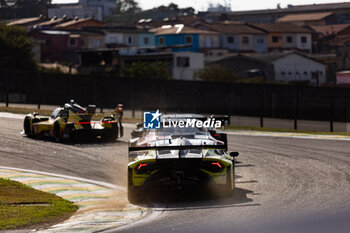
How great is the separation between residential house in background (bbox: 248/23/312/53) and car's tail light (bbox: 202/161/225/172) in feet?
362

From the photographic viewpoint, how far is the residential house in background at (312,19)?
6230 inches

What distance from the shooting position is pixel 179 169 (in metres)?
13.8

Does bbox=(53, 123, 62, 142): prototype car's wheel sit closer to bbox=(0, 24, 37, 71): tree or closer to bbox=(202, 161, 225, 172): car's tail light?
bbox=(202, 161, 225, 172): car's tail light

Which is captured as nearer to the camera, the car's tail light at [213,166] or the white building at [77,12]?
the car's tail light at [213,166]

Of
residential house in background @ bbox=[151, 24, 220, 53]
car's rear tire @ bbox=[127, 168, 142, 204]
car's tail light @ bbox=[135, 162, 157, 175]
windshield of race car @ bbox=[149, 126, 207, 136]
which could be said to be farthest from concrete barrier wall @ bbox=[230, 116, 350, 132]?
residential house in background @ bbox=[151, 24, 220, 53]

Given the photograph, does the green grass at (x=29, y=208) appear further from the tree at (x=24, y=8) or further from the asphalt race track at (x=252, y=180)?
the tree at (x=24, y=8)

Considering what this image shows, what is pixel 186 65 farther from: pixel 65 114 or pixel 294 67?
pixel 65 114

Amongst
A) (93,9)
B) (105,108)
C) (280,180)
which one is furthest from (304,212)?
(93,9)

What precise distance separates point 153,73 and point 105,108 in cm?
2101

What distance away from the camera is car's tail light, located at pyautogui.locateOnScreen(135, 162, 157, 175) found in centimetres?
1398

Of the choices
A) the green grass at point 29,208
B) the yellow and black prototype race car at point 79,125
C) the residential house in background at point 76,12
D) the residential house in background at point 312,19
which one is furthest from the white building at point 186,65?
the residential house in background at point 76,12

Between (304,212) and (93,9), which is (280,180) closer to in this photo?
(304,212)

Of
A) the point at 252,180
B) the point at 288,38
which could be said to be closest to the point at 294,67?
the point at 288,38

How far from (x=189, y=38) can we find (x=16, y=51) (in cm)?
4640
